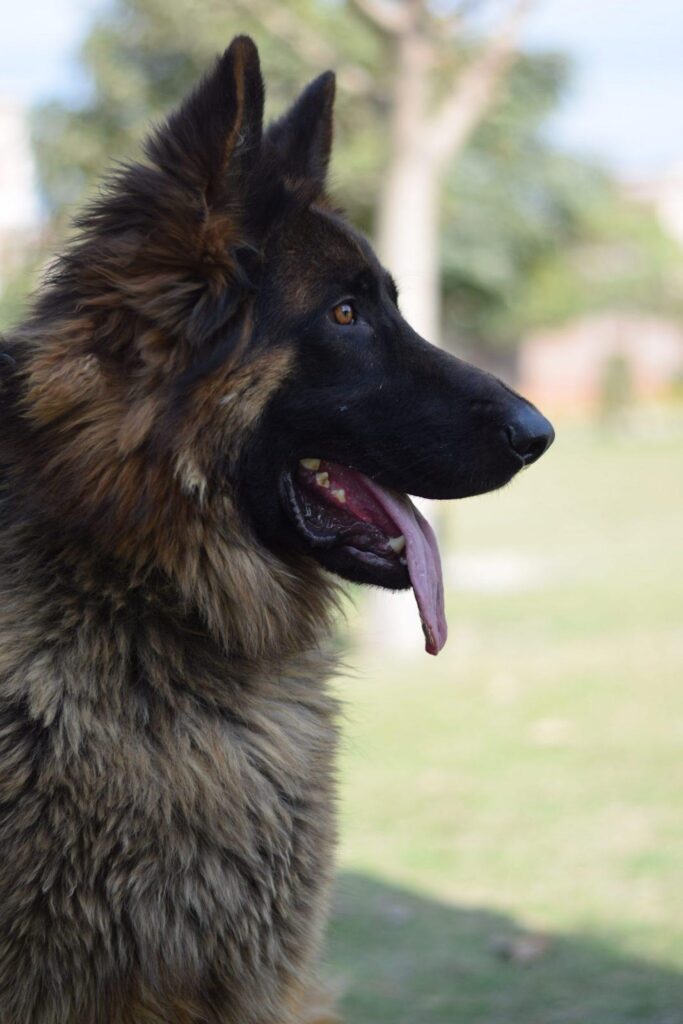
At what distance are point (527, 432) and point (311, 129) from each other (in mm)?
1131

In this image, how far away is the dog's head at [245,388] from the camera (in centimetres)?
294

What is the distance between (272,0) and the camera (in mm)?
10688

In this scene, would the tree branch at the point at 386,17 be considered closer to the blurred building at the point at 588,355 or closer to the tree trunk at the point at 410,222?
the tree trunk at the point at 410,222

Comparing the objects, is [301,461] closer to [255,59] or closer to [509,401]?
[509,401]

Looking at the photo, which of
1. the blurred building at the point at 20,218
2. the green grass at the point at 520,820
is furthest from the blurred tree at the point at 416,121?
the blurred building at the point at 20,218

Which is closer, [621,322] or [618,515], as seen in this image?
[618,515]

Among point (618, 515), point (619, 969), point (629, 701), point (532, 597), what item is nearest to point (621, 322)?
point (618, 515)

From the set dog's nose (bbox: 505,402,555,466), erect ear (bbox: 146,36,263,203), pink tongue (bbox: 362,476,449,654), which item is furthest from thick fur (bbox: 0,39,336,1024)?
dog's nose (bbox: 505,402,555,466)

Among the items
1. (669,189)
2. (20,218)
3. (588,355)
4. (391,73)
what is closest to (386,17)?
(391,73)

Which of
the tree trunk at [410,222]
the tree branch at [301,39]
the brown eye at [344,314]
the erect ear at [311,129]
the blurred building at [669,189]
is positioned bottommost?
the brown eye at [344,314]

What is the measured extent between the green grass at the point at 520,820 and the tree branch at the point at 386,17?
517 cm

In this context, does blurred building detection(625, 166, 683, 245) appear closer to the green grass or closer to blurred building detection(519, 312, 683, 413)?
blurred building detection(519, 312, 683, 413)

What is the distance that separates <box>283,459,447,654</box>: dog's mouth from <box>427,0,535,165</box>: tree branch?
791 cm

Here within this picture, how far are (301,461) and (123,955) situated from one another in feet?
4.19
